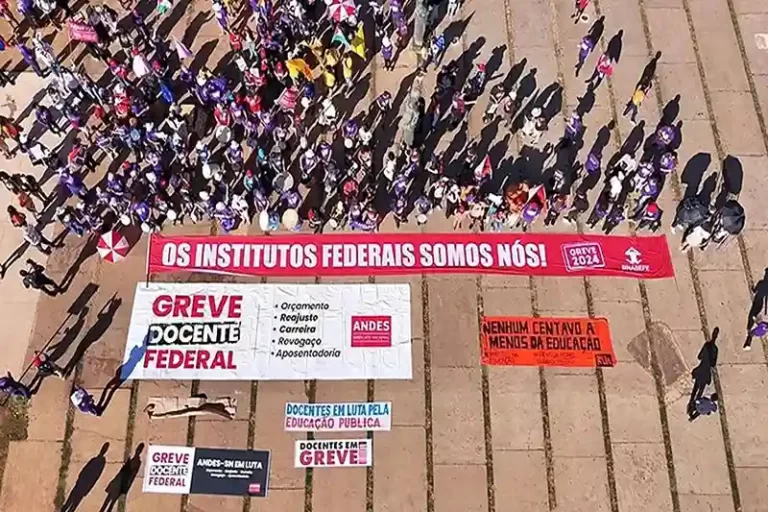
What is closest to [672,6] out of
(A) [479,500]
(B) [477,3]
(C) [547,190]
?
(B) [477,3]

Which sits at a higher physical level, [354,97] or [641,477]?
[354,97]

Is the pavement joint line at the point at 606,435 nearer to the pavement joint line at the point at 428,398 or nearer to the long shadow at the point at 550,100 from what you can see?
the pavement joint line at the point at 428,398

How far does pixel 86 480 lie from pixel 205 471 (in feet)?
11.0

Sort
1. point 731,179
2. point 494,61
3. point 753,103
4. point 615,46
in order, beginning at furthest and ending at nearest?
point 615,46 < point 494,61 < point 753,103 < point 731,179

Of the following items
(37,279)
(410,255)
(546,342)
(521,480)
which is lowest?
(521,480)

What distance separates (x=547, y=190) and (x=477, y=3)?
860 cm

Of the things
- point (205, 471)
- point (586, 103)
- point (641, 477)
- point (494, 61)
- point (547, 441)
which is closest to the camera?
point (205, 471)

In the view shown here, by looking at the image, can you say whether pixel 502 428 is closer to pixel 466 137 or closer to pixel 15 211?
pixel 466 137

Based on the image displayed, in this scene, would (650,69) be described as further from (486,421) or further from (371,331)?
(486,421)

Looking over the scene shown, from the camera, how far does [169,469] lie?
2259cm

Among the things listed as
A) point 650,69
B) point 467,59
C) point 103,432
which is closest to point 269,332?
point 103,432

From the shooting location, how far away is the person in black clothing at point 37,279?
24.2 meters

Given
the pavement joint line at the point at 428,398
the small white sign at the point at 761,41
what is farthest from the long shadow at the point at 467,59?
the small white sign at the point at 761,41

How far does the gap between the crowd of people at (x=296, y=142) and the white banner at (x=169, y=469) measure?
7198 millimetres
